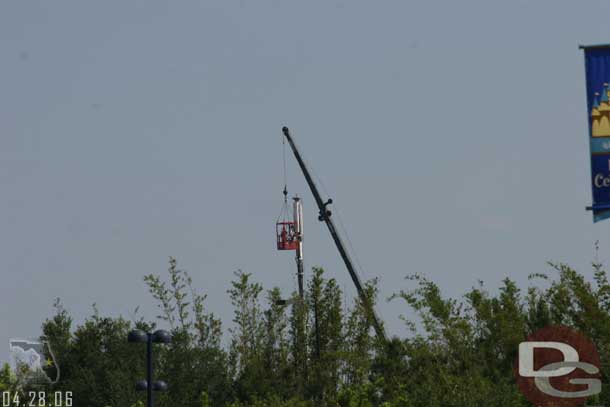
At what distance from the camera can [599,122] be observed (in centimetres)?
2678

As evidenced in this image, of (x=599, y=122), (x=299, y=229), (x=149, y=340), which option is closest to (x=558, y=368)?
(x=599, y=122)

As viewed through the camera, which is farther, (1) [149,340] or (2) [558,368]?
(2) [558,368]

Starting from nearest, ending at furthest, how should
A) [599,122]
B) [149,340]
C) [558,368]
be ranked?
1. [599,122]
2. [149,340]
3. [558,368]

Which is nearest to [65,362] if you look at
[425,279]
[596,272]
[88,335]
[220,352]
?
[88,335]

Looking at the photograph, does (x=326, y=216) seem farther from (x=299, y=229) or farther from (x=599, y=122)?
(x=599, y=122)

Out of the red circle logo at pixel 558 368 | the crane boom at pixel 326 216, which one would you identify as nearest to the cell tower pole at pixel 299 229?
the crane boom at pixel 326 216

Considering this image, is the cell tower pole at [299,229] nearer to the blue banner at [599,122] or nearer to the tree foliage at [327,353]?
the tree foliage at [327,353]

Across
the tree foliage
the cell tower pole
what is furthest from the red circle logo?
the cell tower pole

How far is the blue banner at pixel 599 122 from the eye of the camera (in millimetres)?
26438

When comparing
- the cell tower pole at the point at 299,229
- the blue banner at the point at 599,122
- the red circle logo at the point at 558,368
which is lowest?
the red circle logo at the point at 558,368

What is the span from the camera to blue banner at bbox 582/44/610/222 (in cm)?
2644

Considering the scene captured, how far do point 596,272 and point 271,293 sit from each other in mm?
13407

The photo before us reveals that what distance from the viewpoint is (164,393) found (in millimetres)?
37188

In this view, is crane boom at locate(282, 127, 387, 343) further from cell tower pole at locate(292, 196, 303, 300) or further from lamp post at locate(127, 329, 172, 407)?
lamp post at locate(127, 329, 172, 407)
